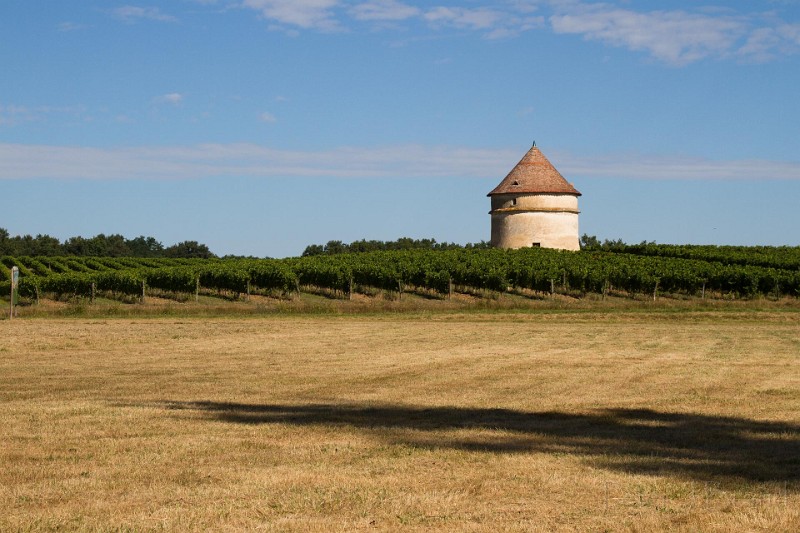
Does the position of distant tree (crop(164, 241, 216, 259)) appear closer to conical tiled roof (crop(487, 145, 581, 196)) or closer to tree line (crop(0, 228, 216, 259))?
tree line (crop(0, 228, 216, 259))

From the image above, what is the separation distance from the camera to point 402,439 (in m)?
11.8

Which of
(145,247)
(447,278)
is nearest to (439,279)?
(447,278)

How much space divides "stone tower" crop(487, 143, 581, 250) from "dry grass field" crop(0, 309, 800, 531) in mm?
57070

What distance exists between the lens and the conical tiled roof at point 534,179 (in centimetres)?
8381

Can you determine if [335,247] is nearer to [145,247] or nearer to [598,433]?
[145,247]

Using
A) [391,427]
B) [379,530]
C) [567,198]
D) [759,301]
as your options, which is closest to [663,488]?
[379,530]

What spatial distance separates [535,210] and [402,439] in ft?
242

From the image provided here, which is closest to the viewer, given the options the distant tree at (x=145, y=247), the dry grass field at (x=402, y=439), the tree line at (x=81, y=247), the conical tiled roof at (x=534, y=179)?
the dry grass field at (x=402, y=439)

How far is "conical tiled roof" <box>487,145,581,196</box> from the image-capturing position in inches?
3300

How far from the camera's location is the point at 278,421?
13.4 m

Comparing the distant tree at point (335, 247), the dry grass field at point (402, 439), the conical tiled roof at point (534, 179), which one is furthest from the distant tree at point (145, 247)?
the dry grass field at point (402, 439)

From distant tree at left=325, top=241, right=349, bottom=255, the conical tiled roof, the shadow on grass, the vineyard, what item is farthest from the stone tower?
the shadow on grass

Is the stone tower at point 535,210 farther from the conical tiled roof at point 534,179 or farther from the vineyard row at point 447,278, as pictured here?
the vineyard row at point 447,278

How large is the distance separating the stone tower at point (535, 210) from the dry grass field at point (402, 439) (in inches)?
2247
